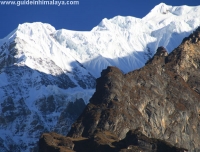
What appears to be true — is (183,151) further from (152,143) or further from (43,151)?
(43,151)

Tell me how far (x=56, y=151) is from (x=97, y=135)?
1355 cm

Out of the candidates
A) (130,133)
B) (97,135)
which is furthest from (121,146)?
(97,135)

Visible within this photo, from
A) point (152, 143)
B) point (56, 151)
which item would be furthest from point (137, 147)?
point (56, 151)

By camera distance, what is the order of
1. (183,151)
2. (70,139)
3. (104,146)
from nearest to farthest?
(183,151)
(104,146)
(70,139)

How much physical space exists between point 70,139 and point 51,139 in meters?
4.84

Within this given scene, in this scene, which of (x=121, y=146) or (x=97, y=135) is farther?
(x=97, y=135)

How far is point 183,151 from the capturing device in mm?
172625

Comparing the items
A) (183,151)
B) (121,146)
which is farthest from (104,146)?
(183,151)

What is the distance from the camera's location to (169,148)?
177 m

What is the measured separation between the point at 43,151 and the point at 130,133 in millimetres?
18241

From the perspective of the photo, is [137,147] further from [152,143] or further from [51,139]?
[51,139]

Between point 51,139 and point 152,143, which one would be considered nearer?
point 152,143

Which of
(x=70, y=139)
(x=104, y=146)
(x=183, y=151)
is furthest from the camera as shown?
(x=70, y=139)

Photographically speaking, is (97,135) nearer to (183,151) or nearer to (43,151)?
(43,151)
